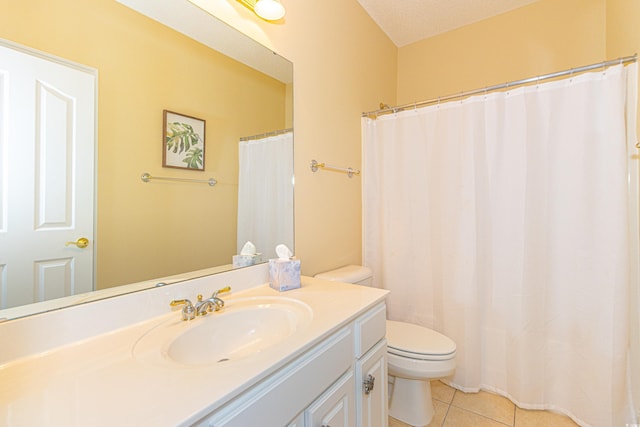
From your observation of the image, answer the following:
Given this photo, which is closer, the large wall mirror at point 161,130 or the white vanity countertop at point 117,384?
the white vanity countertop at point 117,384

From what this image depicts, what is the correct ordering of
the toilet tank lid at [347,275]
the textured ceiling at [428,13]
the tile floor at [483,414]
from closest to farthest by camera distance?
the tile floor at [483,414] → the toilet tank lid at [347,275] → the textured ceiling at [428,13]

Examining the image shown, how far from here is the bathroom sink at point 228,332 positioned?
30.2 inches

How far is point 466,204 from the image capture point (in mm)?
1672

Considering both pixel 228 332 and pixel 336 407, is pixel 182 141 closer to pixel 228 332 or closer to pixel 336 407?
pixel 228 332

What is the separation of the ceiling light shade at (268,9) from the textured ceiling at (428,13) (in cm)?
106

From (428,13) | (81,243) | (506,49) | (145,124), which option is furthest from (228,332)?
(506,49)

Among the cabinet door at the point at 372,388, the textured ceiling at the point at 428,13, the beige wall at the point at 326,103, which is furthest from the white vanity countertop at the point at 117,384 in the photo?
the textured ceiling at the point at 428,13

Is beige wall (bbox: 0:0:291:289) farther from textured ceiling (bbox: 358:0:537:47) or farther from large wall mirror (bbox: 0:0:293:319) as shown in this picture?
textured ceiling (bbox: 358:0:537:47)

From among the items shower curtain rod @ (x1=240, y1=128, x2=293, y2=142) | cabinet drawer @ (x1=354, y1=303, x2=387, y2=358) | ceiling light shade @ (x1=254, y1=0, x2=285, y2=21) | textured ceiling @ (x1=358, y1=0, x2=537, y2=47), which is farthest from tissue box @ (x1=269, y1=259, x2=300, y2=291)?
textured ceiling @ (x1=358, y1=0, x2=537, y2=47)

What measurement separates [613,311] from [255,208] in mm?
1745

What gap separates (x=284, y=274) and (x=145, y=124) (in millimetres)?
755

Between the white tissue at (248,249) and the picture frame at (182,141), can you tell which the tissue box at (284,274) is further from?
the picture frame at (182,141)

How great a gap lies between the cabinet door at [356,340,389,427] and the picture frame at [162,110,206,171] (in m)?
0.96

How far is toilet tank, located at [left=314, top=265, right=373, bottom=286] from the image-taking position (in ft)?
5.27
